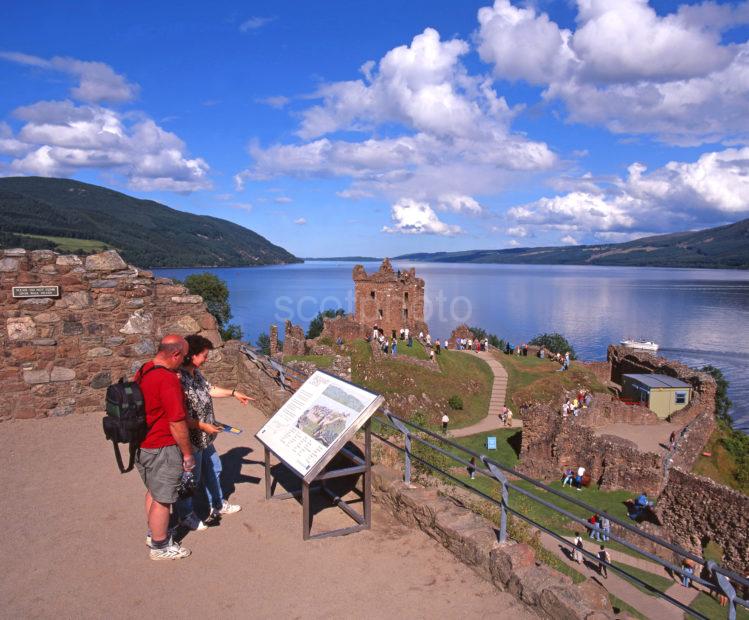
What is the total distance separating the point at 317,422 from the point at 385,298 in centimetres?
4154

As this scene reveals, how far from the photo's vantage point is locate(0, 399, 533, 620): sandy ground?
4.25 metres

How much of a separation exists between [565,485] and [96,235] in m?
175

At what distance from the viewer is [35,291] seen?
8.58 metres

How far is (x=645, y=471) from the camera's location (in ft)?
74.5

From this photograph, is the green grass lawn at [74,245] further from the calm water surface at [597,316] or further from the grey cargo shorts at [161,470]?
the grey cargo shorts at [161,470]

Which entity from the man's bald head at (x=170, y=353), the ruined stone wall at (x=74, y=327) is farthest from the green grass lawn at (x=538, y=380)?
the man's bald head at (x=170, y=353)

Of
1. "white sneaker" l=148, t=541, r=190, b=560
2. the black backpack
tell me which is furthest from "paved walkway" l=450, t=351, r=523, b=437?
the black backpack

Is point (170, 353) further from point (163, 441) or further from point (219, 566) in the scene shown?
point (219, 566)

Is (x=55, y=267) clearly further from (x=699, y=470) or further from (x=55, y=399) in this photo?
(x=699, y=470)

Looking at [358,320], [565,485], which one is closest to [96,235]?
[358,320]

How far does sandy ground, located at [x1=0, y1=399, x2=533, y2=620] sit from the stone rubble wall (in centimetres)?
13

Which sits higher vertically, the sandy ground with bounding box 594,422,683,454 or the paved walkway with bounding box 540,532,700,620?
the paved walkway with bounding box 540,532,700,620

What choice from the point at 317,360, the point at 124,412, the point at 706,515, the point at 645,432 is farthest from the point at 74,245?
the point at 124,412

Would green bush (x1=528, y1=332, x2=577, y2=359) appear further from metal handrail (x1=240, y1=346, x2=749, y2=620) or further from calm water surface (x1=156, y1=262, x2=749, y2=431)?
metal handrail (x1=240, y1=346, x2=749, y2=620)
